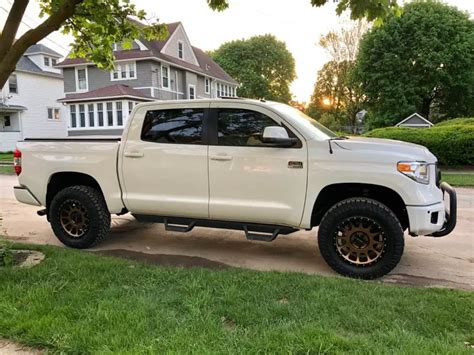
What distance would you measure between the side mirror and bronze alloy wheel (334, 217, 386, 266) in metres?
1.08

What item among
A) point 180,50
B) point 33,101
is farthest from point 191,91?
point 33,101

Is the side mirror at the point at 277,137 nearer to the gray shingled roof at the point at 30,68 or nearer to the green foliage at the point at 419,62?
the green foliage at the point at 419,62

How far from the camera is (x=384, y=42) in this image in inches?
1319

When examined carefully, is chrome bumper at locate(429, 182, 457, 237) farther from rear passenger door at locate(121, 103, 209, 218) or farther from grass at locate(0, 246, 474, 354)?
rear passenger door at locate(121, 103, 209, 218)

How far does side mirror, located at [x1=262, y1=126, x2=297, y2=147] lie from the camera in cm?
477

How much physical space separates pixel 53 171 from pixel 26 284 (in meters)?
2.24

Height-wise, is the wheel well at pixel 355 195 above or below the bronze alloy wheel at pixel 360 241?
above

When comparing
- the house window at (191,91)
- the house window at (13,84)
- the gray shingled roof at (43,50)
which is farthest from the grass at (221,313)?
the gray shingled roof at (43,50)

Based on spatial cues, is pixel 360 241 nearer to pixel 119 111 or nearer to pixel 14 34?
pixel 14 34

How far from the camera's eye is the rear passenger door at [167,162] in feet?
17.5

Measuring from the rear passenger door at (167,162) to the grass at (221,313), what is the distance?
1072 mm

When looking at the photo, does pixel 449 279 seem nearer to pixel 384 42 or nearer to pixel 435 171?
pixel 435 171

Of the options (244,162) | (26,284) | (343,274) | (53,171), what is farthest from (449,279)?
(53,171)

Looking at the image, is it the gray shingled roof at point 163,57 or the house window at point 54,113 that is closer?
the gray shingled roof at point 163,57
